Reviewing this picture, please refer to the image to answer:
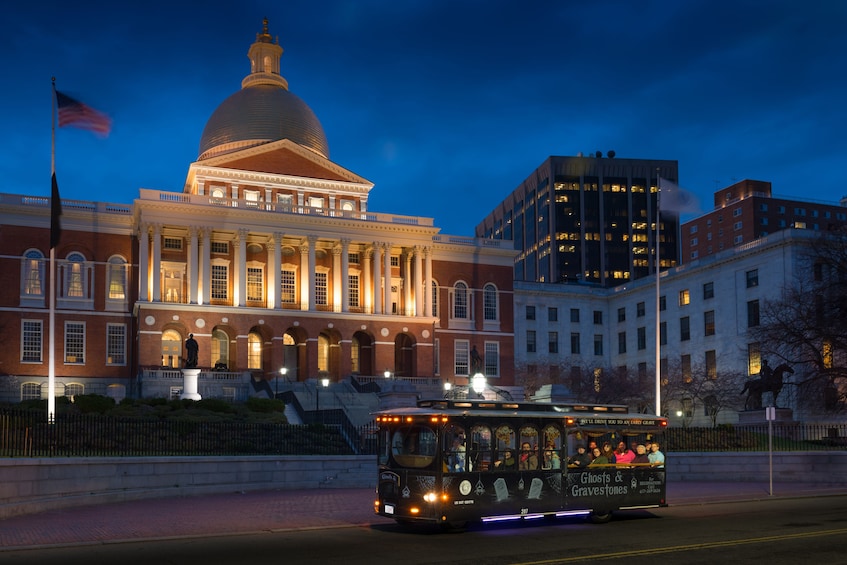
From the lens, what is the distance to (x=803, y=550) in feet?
61.4

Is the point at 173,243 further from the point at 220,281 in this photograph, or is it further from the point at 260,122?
the point at 260,122

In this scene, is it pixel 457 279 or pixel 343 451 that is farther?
pixel 457 279

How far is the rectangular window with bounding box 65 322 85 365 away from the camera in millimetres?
69625

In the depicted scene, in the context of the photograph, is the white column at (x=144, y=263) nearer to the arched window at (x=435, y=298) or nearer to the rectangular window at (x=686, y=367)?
the arched window at (x=435, y=298)

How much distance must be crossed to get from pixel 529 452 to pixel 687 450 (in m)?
20.3

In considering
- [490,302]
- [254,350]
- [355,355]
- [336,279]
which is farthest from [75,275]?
[490,302]

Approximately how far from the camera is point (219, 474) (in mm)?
31062

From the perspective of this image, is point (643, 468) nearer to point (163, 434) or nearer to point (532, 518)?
point (532, 518)

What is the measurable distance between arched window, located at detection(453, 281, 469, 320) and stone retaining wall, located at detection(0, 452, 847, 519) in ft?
142

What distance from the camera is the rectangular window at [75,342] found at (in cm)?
6962

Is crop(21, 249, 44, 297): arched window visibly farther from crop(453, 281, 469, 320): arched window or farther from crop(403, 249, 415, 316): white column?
crop(453, 281, 469, 320): arched window

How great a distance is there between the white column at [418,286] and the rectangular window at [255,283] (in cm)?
1199

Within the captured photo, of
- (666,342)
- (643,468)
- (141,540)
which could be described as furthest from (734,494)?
(666,342)

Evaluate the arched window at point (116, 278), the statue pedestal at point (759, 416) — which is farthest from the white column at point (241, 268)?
the statue pedestal at point (759, 416)
